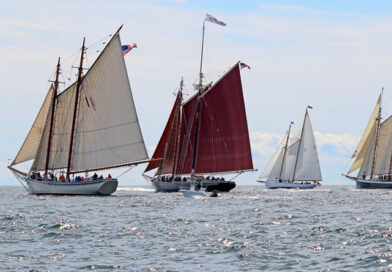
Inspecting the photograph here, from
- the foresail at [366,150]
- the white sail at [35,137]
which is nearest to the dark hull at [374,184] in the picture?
the foresail at [366,150]

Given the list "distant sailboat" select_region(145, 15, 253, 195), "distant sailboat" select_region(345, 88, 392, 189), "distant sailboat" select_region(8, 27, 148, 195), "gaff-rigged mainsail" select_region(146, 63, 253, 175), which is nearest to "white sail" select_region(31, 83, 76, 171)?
"distant sailboat" select_region(8, 27, 148, 195)

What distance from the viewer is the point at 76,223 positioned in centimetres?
5588

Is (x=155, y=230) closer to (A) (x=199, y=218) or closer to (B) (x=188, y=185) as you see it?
(A) (x=199, y=218)

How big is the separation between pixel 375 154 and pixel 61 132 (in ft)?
254

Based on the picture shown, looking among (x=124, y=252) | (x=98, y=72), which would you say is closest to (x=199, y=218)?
(x=124, y=252)

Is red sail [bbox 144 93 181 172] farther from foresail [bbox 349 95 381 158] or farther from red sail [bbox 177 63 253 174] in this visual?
foresail [bbox 349 95 381 158]

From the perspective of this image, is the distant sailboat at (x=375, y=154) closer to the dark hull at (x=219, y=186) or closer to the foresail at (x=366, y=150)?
the foresail at (x=366, y=150)

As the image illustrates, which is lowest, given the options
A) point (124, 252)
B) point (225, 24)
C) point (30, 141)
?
point (124, 252)

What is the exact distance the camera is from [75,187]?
9300 centimetres

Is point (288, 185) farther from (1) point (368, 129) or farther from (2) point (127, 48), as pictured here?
(2) point (127, 48)

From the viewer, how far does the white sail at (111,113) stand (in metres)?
87.6

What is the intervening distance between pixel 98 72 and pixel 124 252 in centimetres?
4951

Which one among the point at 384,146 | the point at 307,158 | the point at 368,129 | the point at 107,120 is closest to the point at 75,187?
the point at 107,120

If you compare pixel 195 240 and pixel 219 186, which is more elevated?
pixel 219 186
